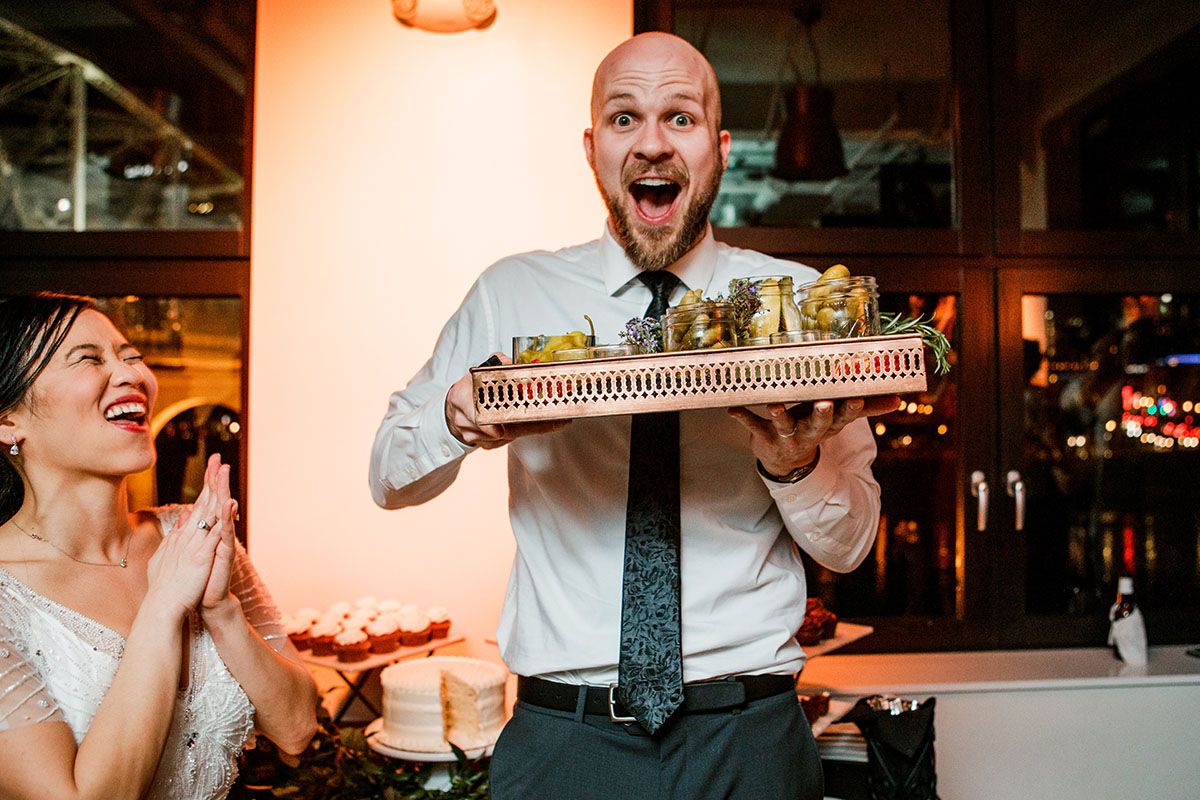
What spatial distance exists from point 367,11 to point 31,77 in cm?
113

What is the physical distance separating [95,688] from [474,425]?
0.73m

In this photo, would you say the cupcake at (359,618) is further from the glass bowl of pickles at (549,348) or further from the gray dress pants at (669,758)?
the glass bowl of pickles at (549,348)

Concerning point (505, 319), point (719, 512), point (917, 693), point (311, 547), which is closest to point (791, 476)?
point (719, 512)

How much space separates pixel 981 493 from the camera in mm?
2994

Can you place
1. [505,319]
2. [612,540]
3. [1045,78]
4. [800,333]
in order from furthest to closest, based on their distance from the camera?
[1045,78], [505,319], [612,540], [800,333]

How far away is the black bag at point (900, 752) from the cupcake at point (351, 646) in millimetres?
1269

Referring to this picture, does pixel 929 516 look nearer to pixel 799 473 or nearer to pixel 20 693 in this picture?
pixel 799 473

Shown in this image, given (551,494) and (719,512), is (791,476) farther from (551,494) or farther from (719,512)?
(551,494)

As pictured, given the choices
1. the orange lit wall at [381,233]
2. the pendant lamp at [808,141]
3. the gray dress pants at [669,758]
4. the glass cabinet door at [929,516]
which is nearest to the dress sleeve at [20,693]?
the gray dress pants at [669,758]

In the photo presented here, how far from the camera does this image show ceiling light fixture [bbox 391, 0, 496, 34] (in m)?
2.68

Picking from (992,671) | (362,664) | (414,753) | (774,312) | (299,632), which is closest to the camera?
(774,312)

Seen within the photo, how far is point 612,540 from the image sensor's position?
54.9 inches

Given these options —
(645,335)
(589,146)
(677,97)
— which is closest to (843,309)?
(645,335)

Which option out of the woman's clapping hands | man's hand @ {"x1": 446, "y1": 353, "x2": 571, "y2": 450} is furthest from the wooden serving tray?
the woman's clapping hands
